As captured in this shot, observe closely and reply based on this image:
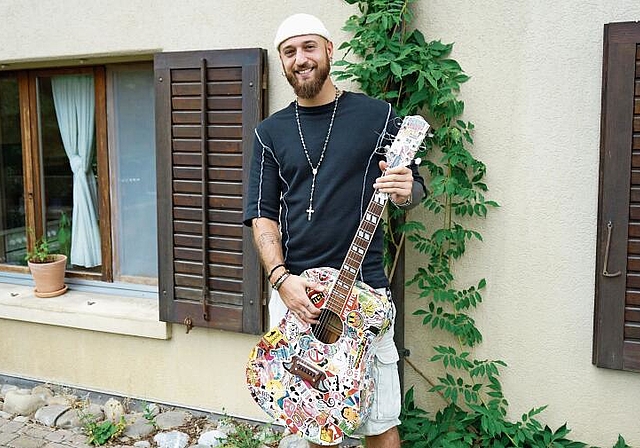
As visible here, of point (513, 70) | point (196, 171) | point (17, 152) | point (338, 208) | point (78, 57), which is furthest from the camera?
point (17, 152)

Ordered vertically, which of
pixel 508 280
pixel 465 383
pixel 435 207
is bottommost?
pixel 465 383

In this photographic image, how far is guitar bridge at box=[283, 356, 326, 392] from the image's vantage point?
2.27m

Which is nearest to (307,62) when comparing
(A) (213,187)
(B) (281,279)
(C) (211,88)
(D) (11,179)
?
(B) (281,279)

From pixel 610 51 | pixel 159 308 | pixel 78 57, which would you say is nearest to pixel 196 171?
pixel 159 308

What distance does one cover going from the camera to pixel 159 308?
366 centimetres

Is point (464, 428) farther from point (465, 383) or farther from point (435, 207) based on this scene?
point (435, 207)

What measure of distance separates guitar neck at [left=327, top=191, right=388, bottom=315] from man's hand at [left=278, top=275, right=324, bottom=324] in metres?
0.07

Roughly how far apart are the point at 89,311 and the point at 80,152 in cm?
109

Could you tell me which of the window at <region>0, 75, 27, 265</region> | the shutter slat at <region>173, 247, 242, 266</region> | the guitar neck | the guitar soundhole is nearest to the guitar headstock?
the guitar neck

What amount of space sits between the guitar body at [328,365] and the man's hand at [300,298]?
0.03m

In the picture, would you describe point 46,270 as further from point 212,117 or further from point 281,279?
point 281,279

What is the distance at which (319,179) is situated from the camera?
2354mm

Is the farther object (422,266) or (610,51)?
(422,266)

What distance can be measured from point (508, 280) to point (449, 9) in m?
1.29
